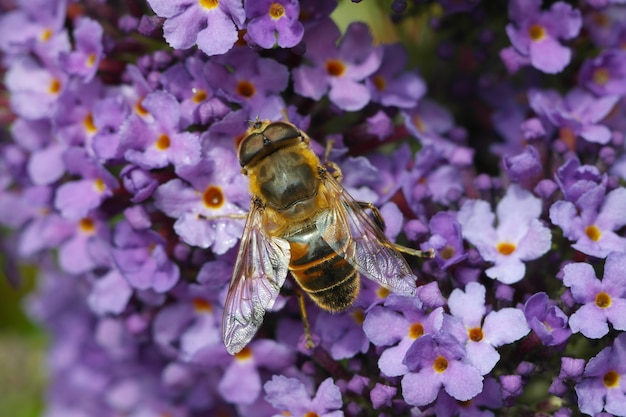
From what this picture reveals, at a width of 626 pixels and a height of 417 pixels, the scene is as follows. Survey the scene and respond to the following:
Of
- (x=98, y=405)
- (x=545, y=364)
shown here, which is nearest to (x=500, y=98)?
(x=545, y=364)

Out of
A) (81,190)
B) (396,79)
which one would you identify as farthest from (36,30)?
(396,79)

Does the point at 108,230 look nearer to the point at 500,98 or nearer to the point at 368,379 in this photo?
the point at 368,379

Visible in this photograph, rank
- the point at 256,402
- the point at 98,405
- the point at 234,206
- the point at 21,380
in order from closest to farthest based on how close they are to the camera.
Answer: the point at 234,206 → the point at 256,402 → the point at 98,405 → the point at 21,380

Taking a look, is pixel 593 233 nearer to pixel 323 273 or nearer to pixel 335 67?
pixel 323 273

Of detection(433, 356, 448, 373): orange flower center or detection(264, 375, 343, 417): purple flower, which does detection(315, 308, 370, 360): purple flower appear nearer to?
detection(264, 375, 343, 417): purple flower

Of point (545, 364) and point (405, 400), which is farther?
point (545, 364)

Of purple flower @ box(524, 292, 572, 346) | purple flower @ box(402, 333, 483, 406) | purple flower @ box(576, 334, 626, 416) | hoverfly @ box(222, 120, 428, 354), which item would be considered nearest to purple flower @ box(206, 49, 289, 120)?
hoverfly @ box(222, 120, 428, 354)

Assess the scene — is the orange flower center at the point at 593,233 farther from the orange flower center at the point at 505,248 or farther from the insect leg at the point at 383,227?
the insect leg at the point at 383,227

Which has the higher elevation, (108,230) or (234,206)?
(234,206)
